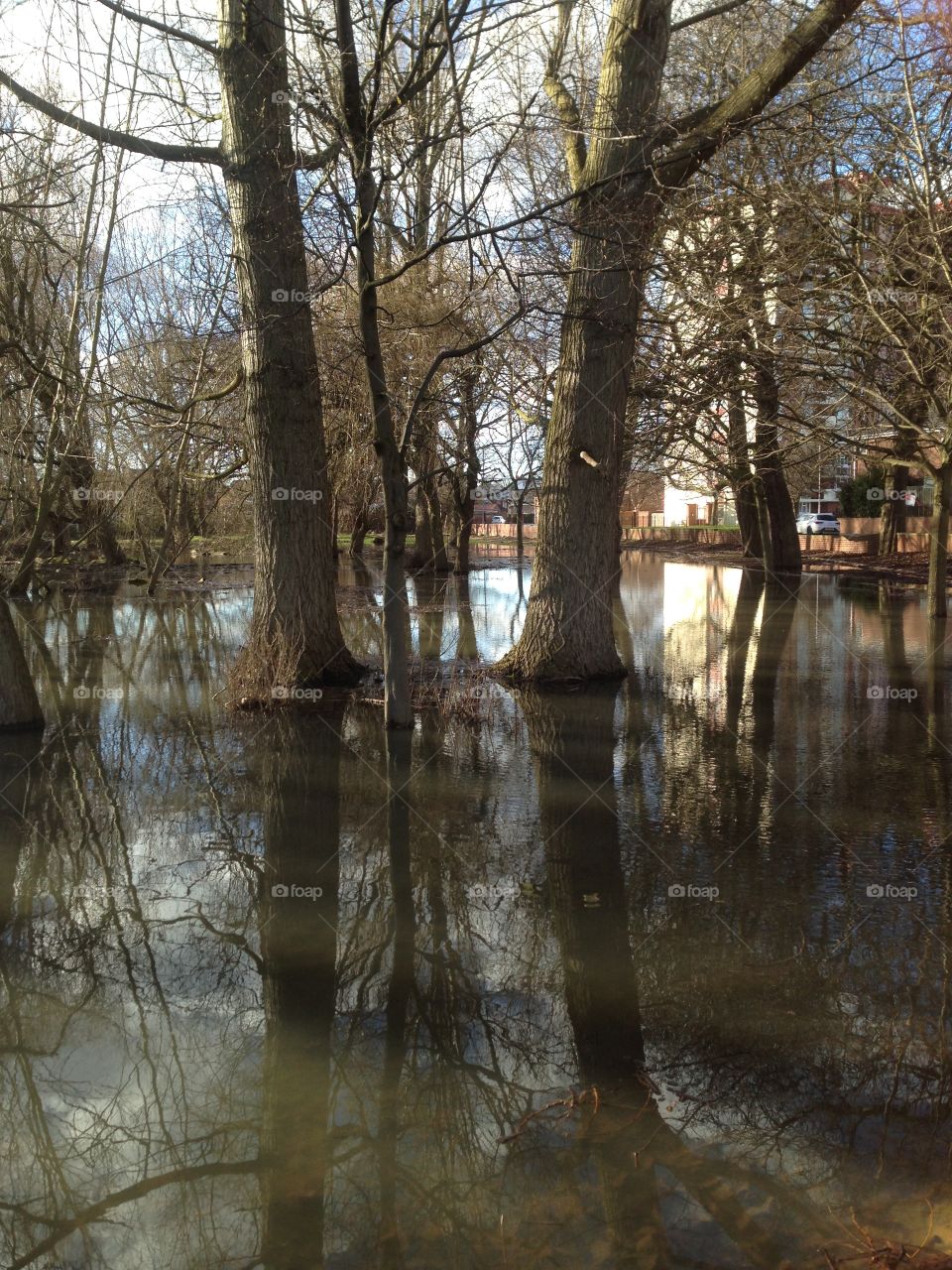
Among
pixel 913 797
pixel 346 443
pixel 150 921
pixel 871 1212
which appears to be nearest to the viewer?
pixel 871 1212

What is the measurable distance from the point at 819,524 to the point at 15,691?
44.5 m

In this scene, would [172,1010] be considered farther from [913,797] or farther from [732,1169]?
[913,797]

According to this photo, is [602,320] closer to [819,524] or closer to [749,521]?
[749,521]

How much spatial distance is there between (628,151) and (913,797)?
7.64 m

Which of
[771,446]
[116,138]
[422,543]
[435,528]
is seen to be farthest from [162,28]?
[422,543]

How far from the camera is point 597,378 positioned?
12.2 metres

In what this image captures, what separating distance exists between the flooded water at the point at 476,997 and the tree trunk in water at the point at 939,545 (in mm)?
10150

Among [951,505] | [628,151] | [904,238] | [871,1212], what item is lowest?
[871,1212]

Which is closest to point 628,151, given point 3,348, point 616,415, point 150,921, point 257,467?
point 616,415

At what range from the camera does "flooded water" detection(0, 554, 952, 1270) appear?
3.35 metres

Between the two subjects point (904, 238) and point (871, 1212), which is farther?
point (904, 238)

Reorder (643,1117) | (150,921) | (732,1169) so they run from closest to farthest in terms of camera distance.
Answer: (732,1169) → (643,1117) → (150,921)

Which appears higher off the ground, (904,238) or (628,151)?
(628,151)

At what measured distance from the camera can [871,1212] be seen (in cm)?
329
